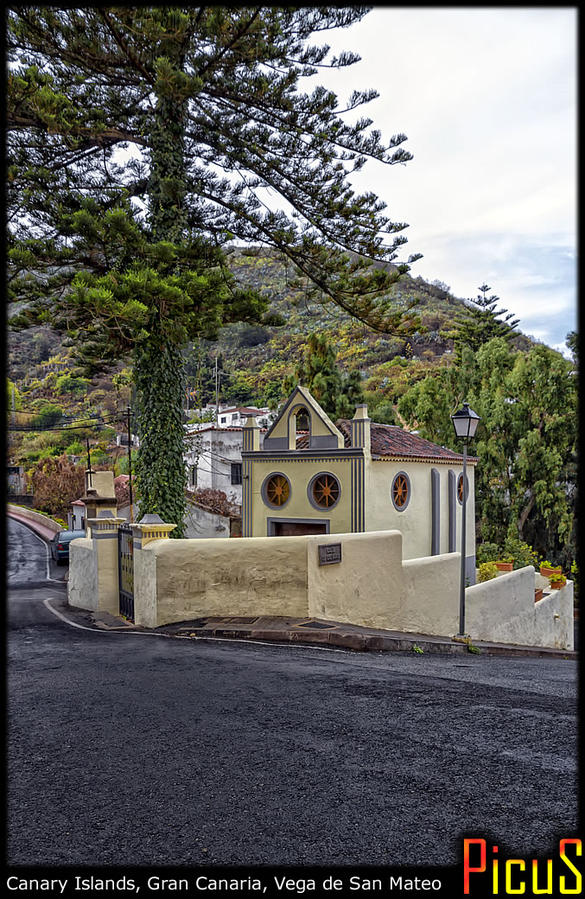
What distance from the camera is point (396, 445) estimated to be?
1777 centimetres

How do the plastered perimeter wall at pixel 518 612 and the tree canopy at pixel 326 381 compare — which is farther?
the tree canopy at pixel 326 381

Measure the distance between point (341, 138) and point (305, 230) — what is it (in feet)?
7.01

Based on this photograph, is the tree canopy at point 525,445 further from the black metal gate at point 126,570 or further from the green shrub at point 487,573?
the black metal gate at point 126,570

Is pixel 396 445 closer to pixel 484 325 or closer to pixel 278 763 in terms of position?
pixel 278 763

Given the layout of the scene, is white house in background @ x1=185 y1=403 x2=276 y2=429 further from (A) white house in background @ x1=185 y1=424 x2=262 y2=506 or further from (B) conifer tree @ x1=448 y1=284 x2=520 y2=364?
(B) conifer tree @ x1=448 y1=284 x2=520 y2=364

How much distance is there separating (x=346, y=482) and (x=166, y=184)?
27.9 ft

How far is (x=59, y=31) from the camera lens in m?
10.6

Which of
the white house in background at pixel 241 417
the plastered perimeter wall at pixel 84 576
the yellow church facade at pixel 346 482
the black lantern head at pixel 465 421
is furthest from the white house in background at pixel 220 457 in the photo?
the black lantern head at pixel 465 421

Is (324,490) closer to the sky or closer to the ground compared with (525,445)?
closer to the ground

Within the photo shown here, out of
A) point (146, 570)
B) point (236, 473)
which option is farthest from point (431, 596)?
point (236, 473)

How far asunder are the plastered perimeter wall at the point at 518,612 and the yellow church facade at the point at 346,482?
2647 mm

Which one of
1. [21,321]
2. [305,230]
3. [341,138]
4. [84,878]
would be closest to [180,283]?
[21,321]

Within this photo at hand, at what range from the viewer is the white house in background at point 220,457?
96.6 ft

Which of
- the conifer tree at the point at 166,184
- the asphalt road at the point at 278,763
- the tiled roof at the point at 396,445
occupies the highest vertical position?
the conifer tree at the point at 166,184
